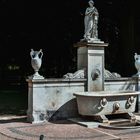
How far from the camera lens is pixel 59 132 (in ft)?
38.7

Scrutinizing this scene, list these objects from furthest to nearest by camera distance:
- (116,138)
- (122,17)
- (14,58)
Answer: (14,58)
(122,17)
(116,138)

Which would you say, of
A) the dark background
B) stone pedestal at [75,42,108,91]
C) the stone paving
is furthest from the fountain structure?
the dark background

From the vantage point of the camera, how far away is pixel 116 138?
10.9 m

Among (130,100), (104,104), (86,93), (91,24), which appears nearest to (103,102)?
(104,104)

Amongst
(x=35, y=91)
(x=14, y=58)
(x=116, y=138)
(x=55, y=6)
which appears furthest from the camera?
(x=14, y=58)

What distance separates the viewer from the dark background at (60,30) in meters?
24.6

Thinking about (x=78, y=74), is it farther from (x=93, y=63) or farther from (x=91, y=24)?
(x=91, y=24)

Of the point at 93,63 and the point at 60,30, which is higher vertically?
the point at 60,30

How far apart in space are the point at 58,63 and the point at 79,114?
536 inches

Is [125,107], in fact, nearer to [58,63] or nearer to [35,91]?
[35,91]

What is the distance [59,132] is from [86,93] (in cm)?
261

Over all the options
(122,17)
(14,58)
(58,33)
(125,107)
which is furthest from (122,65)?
(125,107)

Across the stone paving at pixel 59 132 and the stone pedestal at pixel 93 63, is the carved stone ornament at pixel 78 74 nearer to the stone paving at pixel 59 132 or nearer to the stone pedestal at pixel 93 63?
the stone pedestal at pixel 93 63

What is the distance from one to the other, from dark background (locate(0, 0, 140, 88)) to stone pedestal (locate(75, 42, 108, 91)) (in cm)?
987
